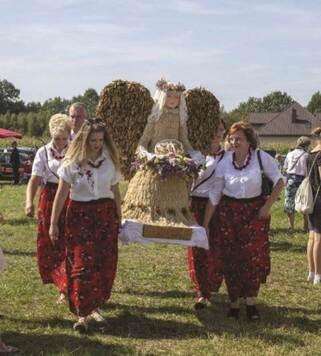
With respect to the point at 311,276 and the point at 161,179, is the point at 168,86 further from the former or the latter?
the point at 311,276

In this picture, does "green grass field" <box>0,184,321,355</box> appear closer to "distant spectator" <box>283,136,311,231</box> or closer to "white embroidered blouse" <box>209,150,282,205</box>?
"white embroidered blouse" <box>209,150,282,205</box>

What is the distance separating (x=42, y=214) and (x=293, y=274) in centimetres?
349

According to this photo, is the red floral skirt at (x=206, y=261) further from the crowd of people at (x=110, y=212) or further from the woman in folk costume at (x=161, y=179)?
the woman in folk costume at (x=161, y=179)

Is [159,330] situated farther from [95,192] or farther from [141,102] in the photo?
[141,102]

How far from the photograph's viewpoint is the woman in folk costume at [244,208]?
5.78 metres

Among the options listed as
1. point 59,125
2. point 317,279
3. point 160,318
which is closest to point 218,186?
point 160,318

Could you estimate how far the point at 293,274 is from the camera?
27.0ft

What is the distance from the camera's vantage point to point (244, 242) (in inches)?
231

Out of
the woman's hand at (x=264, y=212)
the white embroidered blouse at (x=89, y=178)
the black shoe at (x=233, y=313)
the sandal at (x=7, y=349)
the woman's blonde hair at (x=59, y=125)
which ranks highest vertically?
the woman's blonde hair at (x=59, y=125)

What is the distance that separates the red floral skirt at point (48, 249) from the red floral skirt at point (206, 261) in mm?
1228

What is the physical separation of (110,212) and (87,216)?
0.20 meters

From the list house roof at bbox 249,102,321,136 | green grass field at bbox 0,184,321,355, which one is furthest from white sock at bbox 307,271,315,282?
house roof at bbox 249,102,321,136

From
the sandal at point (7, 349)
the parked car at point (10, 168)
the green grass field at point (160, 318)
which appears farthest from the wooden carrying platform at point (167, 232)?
the parked car at point (10, 168)

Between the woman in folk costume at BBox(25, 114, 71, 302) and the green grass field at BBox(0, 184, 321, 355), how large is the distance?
0.40 meters
